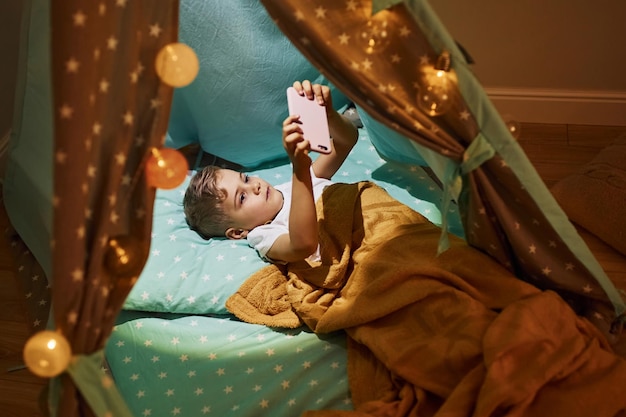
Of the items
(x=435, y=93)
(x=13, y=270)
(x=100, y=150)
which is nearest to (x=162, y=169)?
(x=100, y=150)

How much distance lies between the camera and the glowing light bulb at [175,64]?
83cm

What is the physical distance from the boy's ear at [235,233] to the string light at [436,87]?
2.24 feet

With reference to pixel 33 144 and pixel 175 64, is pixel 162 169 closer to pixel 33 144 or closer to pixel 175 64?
pixel 175 64

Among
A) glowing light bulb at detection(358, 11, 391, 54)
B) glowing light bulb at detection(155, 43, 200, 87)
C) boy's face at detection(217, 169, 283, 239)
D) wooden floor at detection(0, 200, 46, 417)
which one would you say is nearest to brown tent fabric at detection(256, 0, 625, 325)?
glowing light bulb at detection(358, 11, 391, 54)

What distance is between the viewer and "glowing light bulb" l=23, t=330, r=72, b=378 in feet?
2.61

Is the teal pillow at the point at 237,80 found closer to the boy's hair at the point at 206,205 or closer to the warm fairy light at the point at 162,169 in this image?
the boy's hair at the point at 206,205

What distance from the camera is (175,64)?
2.73 feet

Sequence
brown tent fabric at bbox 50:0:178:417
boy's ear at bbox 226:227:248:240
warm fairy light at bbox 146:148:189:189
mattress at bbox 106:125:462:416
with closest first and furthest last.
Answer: brown tent fabric at bbox 50:0:178:417 < warm fairy light at bbox 146:148:189:189 < mattress at bbox 106:125:462:416 < boy's ear at bbox 226:227:248:240

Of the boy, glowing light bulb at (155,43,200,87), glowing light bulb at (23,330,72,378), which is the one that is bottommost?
the boy

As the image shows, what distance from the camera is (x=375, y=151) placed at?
5.89 feet

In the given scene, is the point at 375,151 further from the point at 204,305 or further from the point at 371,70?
the point at 371,70

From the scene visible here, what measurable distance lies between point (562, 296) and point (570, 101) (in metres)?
1.05

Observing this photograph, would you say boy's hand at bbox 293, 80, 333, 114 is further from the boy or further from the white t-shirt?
the white t-shirt

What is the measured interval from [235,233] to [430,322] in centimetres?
59
